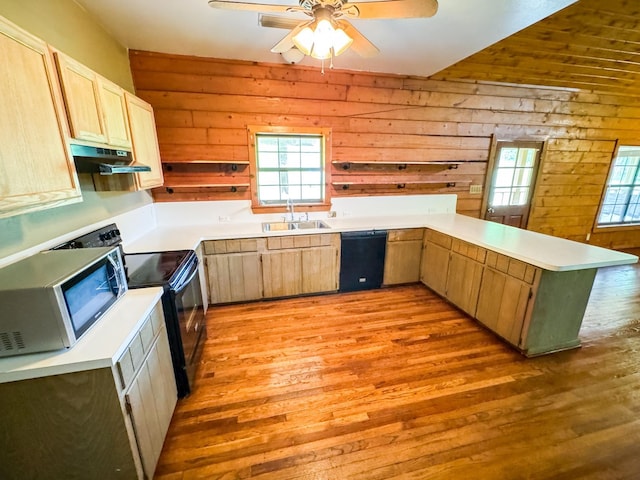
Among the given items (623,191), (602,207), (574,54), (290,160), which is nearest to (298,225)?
(290,160)

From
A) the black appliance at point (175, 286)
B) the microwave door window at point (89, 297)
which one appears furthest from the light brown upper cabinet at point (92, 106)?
the microwave door window at point (89, 297)

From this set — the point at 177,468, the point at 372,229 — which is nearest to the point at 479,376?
the point at 372,229

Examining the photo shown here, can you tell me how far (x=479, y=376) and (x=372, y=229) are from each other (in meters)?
1.77

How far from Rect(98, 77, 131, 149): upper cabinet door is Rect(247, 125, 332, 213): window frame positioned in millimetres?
1342

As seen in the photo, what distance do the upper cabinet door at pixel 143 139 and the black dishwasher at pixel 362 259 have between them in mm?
2020

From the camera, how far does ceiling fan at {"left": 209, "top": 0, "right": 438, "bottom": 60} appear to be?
4.65 feet

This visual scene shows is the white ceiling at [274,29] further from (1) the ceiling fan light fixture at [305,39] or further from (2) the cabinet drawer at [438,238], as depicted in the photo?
(2) the cabinet drawer at [438,238]

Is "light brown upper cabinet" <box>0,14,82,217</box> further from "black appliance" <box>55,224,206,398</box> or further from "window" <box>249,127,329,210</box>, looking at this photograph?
"window" <box>249,127,329,210</box>

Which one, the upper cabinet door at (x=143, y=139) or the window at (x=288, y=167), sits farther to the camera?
the window at (x=288, y=167)

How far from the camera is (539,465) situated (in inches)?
60.0

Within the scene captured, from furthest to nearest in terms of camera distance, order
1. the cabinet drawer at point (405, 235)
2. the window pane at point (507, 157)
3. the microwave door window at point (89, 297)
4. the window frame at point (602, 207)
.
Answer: the window frame at point (602, 207)
the window pane at point (507, 157)
the cabinet drawer at point (405, 235)
the microwave door window at point (89, 297)

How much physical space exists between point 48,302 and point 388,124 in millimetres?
3640

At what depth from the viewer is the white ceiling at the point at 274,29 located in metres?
1.97

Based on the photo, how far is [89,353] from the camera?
109 cm
